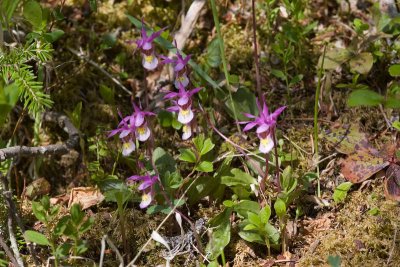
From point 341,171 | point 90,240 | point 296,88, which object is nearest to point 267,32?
point 296,88

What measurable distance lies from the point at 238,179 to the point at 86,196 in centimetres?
71

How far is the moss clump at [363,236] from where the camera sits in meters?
2.15

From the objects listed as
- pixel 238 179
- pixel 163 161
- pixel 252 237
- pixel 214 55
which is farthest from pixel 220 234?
pixel 214 55

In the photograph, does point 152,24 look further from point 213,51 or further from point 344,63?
point 344,63

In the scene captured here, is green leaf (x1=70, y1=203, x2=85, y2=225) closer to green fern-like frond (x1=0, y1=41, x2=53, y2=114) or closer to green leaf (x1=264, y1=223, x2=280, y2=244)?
green fern-like frond (x1=0, y1=41, x2=53, y2=114)

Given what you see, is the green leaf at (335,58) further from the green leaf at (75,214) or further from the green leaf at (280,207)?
the green leaf at (75,214)

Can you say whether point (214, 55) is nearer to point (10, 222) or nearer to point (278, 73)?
point (278, 73)

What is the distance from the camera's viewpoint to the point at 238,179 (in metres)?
2.38

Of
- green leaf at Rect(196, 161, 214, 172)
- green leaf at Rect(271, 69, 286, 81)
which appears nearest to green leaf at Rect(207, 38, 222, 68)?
green leaf at Rect(271, 69, 286, 81)

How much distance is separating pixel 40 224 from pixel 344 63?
1700mm

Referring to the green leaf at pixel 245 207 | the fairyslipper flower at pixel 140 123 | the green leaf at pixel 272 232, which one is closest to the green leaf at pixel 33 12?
the fairyslipper flower at pixel 140 123

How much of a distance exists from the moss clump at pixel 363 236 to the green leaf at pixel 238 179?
36cm

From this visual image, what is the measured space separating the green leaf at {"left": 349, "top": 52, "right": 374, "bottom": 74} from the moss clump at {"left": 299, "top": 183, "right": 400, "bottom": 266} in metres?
0.64

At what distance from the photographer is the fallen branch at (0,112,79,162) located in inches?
92.9
